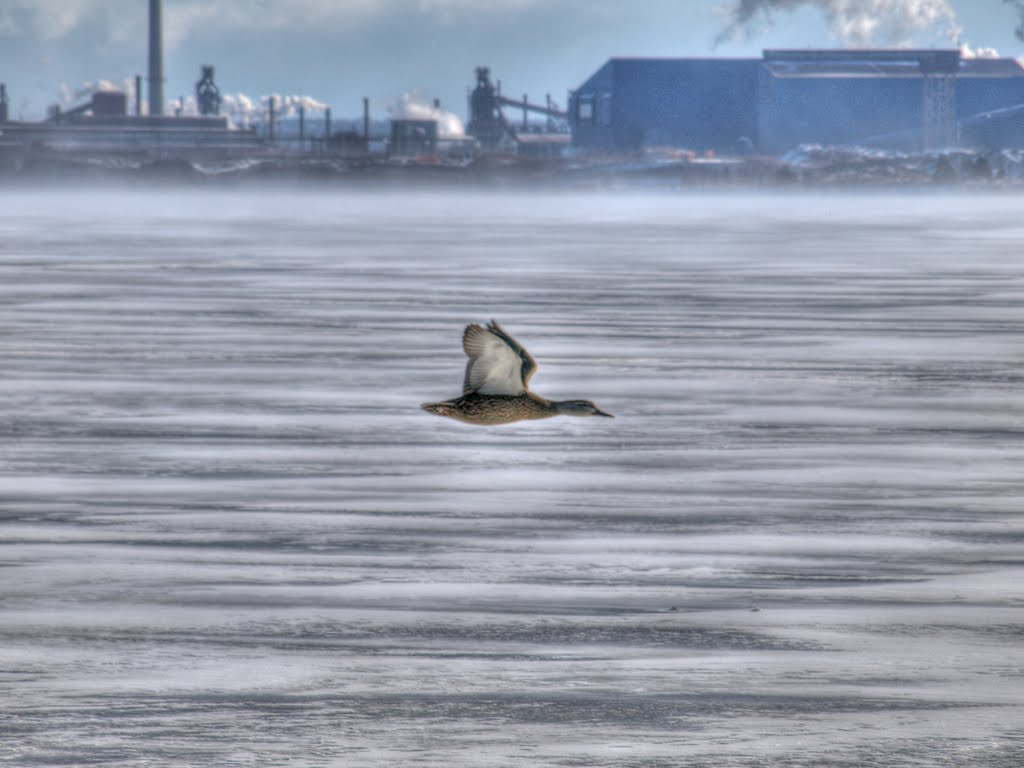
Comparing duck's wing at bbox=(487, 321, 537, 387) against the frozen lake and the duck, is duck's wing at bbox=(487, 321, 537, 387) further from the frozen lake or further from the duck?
the frozen lake

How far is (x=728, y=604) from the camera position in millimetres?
10734

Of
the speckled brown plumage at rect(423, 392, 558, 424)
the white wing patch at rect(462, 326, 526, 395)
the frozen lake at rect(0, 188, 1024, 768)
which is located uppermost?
the white wing patch at rect(462, 326, 526, 395)

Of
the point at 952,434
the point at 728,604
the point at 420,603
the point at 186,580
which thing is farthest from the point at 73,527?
the point at 952,434

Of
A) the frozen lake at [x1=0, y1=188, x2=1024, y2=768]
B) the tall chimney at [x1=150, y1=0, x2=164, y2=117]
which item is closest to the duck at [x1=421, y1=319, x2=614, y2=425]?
the frozen lake at [x1=0, y1=188, x2=1024, y2=768]

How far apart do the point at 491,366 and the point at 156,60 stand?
166 metres

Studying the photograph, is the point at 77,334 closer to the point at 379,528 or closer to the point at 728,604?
the point at 379,528

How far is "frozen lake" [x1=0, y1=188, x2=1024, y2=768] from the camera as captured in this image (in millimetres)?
8648

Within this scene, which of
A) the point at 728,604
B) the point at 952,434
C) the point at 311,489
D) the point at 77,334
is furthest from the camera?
the point at 77,334

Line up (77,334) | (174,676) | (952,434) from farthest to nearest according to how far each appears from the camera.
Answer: (77,334) < (952,434) < (174,676)

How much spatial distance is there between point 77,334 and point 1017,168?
120642 millimetres

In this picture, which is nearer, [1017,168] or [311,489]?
[311,489]

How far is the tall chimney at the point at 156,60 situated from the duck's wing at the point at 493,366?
161013 mm

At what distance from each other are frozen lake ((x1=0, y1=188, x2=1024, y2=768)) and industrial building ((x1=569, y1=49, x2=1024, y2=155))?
365ft

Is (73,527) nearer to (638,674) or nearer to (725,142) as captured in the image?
(638,674)
